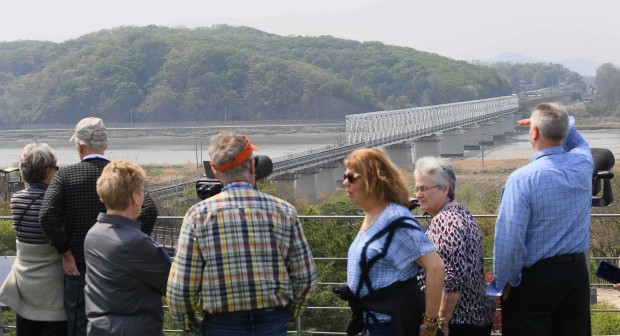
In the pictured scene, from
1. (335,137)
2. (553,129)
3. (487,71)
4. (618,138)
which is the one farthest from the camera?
(487,71)

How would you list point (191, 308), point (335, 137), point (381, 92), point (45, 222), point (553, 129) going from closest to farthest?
point (191, 308), point (553, 129), point (45, 222), point (335, 137), point (381, 92)

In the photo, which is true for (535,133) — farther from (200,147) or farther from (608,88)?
(608,88)

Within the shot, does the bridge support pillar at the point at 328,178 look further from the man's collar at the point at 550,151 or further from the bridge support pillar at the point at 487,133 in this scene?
the man's collar at the point at 550,151

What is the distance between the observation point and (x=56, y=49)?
161000mm

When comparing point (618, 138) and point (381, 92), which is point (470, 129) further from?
point (381, 92)

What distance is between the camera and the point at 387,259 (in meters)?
3.38

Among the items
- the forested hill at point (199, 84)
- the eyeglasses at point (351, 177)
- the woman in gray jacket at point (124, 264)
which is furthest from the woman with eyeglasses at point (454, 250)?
the forested hill at point (199, 84)

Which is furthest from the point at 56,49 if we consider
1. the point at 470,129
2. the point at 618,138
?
the point at 618,138

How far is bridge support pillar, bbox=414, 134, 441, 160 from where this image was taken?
87.5 m

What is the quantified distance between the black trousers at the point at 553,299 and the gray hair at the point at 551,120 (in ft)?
1.59

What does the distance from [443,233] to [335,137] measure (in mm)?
109105

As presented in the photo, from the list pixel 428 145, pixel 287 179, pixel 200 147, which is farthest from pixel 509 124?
pixel 287 179

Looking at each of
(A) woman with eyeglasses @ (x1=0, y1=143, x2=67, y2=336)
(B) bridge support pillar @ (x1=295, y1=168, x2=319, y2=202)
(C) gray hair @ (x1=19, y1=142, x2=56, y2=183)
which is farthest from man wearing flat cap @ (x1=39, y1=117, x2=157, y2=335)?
(B) bridge support pillar @ (x1=295, y1=168, x2=319, y2=202)

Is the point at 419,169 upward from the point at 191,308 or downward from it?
upward
